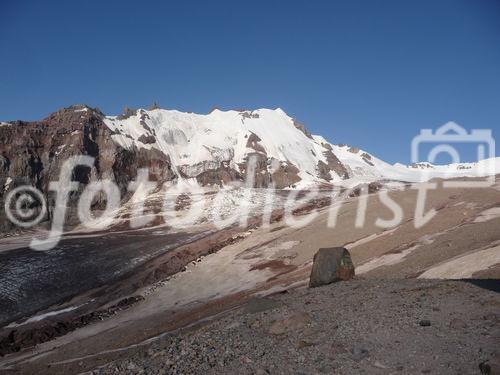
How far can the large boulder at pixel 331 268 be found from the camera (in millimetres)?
26203

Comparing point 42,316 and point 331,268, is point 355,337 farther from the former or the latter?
point 42,316

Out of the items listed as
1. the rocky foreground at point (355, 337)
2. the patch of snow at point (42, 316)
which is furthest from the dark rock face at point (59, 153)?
Result: the rocky foreground at point (355, 337)

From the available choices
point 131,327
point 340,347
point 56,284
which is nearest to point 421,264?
point 340,347

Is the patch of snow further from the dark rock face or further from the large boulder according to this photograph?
the dark rock face

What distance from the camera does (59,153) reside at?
6885 inches

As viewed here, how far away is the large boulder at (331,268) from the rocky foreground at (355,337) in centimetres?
329

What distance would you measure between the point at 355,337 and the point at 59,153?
175031 mm

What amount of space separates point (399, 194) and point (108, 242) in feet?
189

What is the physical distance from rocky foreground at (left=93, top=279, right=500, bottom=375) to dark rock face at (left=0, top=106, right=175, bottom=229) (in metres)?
143

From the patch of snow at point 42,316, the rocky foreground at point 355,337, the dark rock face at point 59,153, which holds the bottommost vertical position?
the patch of snow at point 42,316

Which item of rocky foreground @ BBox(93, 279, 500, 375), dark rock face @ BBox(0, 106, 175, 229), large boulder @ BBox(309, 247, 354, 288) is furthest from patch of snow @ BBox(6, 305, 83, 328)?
dark rock face @ BBox(0, 106, 175, 229)

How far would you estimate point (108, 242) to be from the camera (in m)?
97.6

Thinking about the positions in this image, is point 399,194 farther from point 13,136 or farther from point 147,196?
point 13,136

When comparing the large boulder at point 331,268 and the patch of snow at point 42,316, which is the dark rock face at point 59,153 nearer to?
the patch of snow at point 42,316
